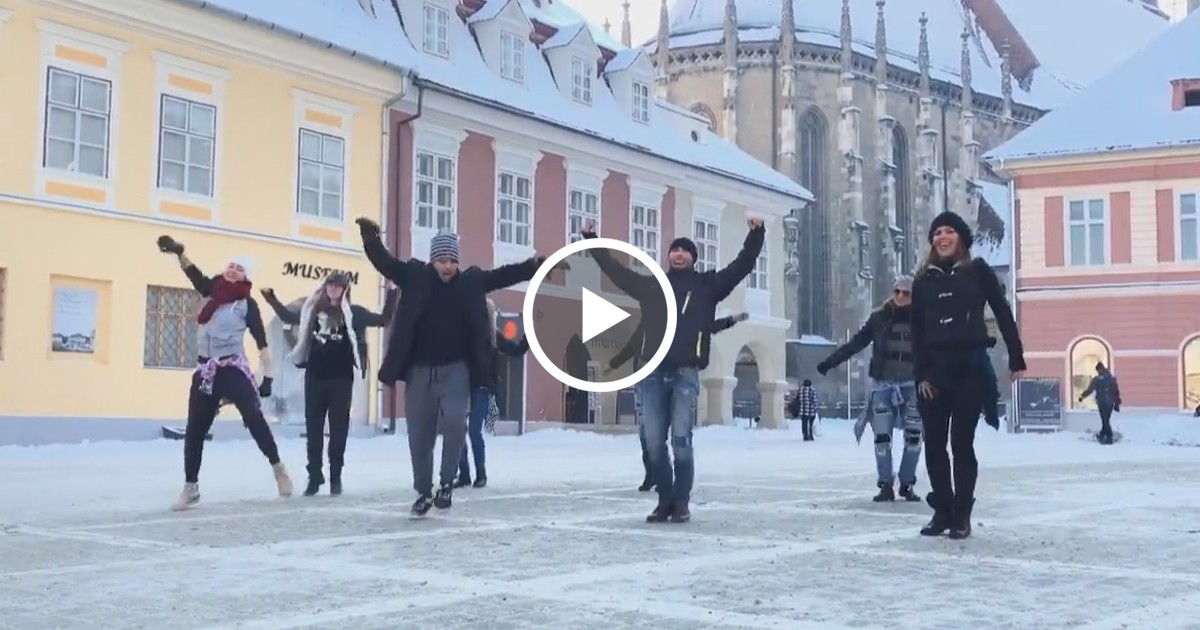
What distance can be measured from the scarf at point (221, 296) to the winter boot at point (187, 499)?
1.30 meters

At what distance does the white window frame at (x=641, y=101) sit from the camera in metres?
35.9

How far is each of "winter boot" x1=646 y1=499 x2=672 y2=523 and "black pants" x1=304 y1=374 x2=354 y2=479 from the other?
331 cm

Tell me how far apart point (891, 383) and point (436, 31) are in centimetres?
2080

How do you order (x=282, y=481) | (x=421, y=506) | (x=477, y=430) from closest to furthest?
(x=421, y=506), (x=282, y=481), (x=477, y=430)

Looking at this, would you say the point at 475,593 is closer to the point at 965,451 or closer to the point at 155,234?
the point at 965,451

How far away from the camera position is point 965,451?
820cm

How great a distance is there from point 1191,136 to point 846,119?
2467cm

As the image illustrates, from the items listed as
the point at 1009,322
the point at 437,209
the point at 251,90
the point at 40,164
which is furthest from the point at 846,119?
the point at 1009,322

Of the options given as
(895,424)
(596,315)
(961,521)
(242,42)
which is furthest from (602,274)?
(242,42)

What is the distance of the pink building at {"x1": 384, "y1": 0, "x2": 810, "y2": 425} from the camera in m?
28.3

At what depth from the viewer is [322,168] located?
26188 mm

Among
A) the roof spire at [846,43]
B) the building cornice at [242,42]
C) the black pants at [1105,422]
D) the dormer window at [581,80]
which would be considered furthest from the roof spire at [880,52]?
the building cornice at [242,42]

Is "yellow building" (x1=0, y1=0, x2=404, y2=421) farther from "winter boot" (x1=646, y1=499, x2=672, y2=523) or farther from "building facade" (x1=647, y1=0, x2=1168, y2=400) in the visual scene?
"building facade" (x1=647, y1=0, x2=1168, y2=400)

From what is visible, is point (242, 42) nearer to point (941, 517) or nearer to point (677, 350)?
point (677, 350)
